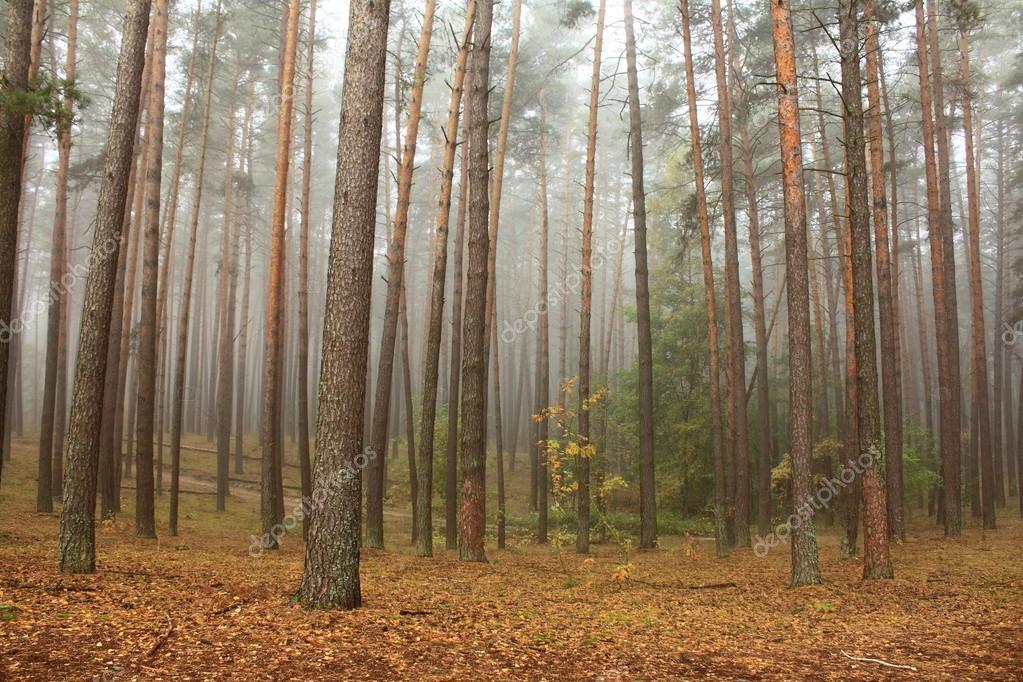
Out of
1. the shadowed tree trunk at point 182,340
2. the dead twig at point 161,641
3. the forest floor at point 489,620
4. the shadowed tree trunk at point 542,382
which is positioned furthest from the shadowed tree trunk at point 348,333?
the shadowed tree trunk at point 182,340

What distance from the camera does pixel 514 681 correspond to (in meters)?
5.02

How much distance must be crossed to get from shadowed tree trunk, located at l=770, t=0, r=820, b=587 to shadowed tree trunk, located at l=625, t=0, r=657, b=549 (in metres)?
5.27

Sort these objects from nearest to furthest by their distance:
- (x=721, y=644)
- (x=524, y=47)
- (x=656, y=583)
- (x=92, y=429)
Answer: (x=721, y=644), (x=92, y=429), (x=656, y=583), (x=524, y=47)

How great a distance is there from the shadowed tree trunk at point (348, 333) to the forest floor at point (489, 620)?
20.1 inches

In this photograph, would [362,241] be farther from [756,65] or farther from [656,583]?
[756,65]

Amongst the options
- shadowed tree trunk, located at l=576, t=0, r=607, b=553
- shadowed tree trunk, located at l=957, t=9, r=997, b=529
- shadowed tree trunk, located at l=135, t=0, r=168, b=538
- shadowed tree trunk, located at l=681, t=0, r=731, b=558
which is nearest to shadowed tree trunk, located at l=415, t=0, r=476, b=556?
shadowed tree trunk, located at l=576, t=0, r=607, b=553

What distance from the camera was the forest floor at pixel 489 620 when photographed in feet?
16.8

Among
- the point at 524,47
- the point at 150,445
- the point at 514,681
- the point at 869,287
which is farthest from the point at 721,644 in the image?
the point at 524,47

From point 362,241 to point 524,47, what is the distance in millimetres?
18681

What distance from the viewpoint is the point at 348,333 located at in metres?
6.80

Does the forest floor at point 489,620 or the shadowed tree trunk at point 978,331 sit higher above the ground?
the shadowed tree trunk at point 978,331

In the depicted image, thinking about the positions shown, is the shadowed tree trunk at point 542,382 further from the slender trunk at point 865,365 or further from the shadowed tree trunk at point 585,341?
the slender trunk at point 865,365

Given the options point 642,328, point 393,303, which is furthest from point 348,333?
point 642,328

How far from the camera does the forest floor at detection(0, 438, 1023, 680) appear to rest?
5121 millimetres
